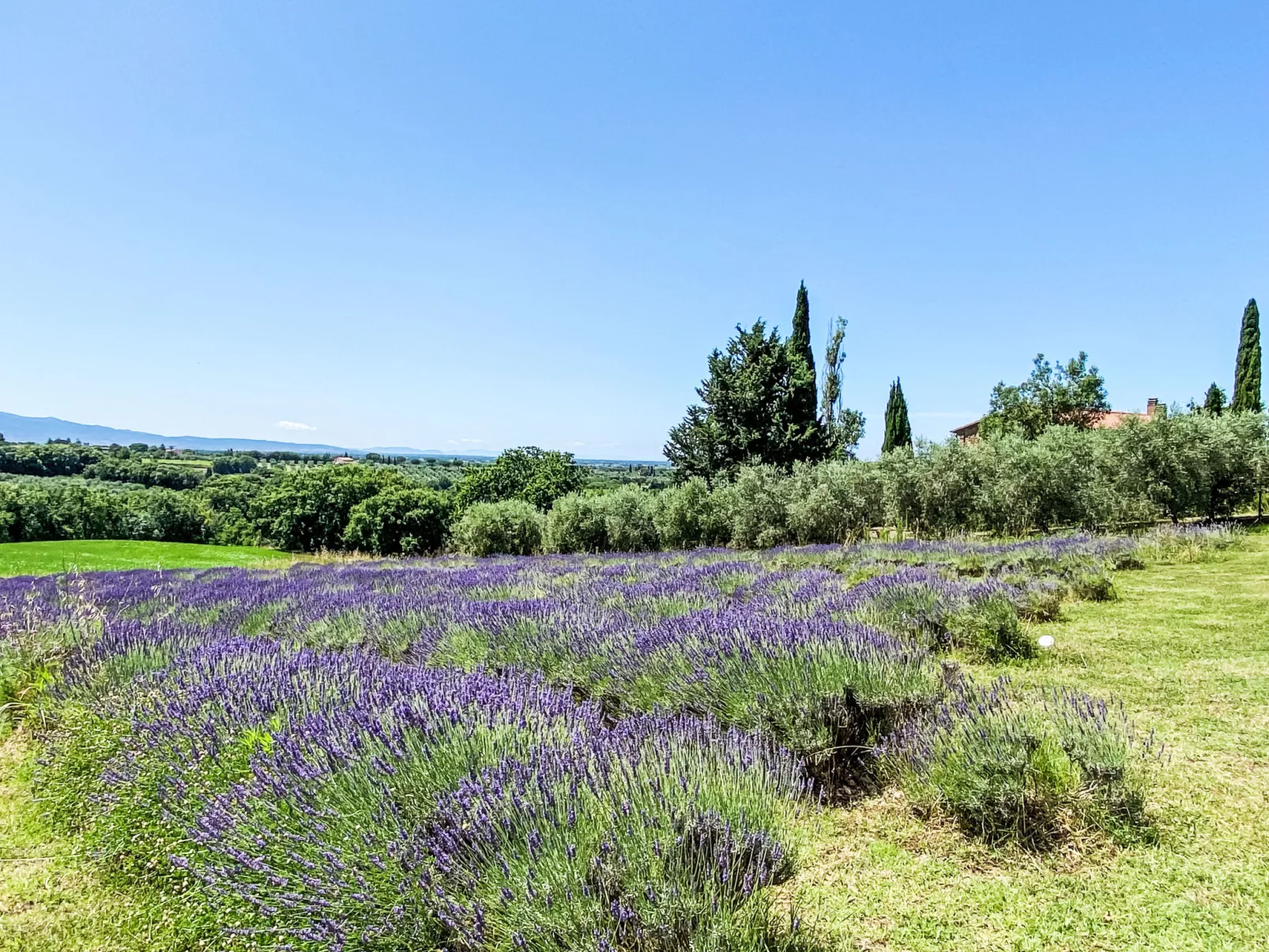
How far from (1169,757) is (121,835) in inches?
182

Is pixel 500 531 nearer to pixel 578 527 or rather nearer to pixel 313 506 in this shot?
pixel 578 527

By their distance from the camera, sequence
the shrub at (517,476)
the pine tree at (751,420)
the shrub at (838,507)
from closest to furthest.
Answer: the shrub at (838,507)
the pine tree at (751,420)
the shrub at (517,476)

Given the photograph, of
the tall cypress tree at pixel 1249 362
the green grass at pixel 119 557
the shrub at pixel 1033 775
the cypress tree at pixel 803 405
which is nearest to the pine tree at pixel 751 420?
the cypress tree at pixel 803 405

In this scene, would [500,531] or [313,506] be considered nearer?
[500,531]

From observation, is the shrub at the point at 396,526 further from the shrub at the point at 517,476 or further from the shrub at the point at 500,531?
the shrub at the point at 500,531

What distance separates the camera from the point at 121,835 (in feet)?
8.57

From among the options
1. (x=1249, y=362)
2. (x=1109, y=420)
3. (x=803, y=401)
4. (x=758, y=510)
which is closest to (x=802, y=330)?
(x=803, y=401)

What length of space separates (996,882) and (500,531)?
780 inches

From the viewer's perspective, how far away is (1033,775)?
8.34ft

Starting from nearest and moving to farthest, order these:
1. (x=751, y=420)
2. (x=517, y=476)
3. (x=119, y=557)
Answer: (x=119, y=557) < (x=751, y=420) < (x=517, y=476)

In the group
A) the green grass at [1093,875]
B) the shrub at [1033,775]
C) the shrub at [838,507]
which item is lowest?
the green grass at [1093,875]

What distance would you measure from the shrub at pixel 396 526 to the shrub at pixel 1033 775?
2822 cm

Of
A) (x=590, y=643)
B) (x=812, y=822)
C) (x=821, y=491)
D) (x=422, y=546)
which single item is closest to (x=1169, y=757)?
(x=812, y=822)

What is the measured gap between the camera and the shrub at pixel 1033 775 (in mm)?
2500
